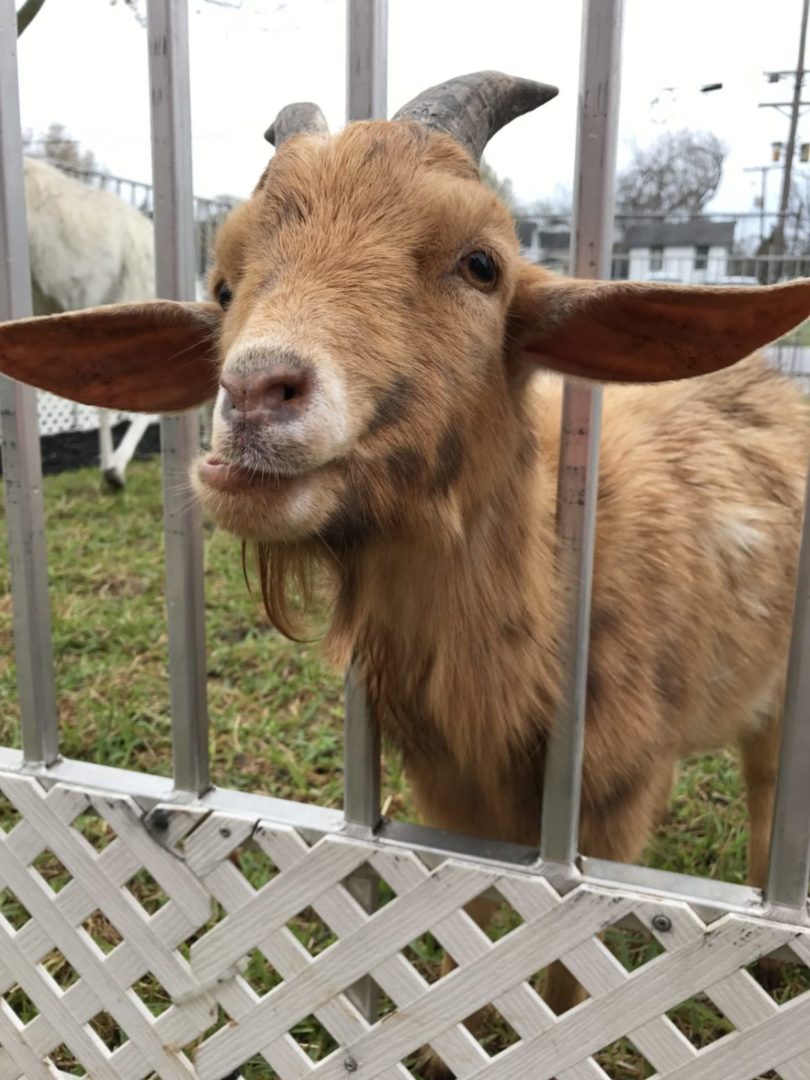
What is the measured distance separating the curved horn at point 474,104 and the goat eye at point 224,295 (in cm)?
45

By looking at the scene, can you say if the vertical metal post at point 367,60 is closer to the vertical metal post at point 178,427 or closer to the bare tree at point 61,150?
the vertical metal post at point 178,427

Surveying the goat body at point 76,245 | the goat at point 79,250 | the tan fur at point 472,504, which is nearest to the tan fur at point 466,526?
the tan fur at point 472,504

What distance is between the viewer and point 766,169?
252 inches

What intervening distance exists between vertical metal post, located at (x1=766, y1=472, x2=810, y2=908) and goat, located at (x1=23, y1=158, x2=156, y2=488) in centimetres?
712

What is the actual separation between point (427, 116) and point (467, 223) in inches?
9.2

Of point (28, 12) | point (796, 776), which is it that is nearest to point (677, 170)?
point (28, 12)

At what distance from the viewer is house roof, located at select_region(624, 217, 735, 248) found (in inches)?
308

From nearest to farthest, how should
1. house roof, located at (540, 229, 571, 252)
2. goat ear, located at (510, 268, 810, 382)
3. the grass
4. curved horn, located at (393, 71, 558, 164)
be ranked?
1. goat ear, located at (510, 268, 810, 382)
2. curved horn, located at (393, 71, 558, 164)
3. the grass
4. house roof, located at (540, 229, 571, 252)

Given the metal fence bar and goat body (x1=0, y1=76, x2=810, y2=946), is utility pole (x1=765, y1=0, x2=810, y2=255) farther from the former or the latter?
the metal fence bar

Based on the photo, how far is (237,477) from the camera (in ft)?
4.33

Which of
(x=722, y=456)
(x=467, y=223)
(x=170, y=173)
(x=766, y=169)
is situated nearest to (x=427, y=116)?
(x=467, y=223)

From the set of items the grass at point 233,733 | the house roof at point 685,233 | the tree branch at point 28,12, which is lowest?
the grass at point 233,733

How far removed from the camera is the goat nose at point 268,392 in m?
1.23

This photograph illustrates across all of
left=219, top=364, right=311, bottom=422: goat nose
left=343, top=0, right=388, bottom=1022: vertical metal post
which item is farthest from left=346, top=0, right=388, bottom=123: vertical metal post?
left=219, top=364, right=311, bottom=422: goat nose
